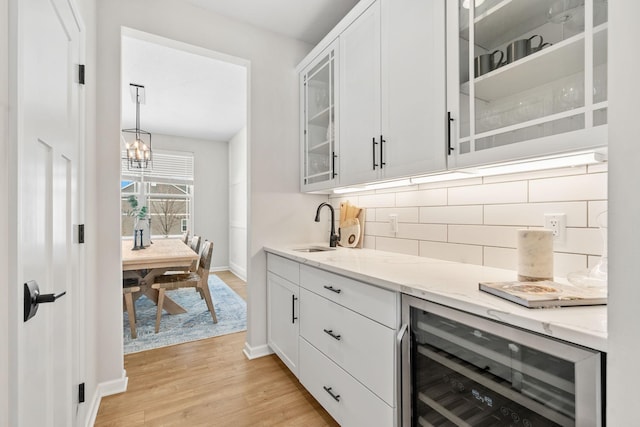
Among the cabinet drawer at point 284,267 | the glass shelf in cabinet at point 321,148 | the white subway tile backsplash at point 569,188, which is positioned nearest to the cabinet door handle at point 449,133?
the white subway tile backsplash at point 569,188

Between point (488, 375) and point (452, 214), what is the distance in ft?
2.96

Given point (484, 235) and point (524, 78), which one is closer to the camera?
point (524, 78)

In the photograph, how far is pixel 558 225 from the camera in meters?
1.20

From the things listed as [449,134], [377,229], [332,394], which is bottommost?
[332,394]

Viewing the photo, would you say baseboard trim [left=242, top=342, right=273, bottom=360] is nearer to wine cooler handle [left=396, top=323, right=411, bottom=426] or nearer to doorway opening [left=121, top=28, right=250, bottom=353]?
wine cooler handle [left=396, top=323, right=411, bottom=426]

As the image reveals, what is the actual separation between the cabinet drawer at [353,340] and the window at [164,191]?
5007 mm

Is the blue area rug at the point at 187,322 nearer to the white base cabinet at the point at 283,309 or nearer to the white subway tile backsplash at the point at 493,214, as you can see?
the white base cabinet at the point at 283,309

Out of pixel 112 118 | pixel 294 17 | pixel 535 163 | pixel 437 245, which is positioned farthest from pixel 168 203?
pixel 535 163

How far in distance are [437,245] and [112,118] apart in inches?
85.4

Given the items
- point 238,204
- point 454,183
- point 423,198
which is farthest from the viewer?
point 238,204

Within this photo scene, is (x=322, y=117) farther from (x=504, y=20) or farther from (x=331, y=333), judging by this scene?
(x=331, y=333)

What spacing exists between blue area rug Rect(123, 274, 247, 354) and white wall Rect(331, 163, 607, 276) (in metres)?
1.91

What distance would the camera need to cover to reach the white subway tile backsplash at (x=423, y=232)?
169cm
